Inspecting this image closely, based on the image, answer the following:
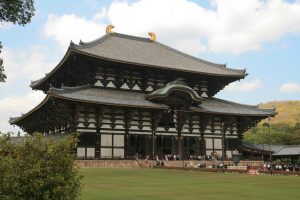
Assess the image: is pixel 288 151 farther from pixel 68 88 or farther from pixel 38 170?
pixel 38 170

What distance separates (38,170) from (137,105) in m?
36.9

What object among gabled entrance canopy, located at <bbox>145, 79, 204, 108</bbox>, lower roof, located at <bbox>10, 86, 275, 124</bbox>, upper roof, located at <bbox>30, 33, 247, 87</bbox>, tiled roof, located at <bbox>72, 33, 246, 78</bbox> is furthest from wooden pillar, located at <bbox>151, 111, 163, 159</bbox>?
tiled roof, located at <bbox>72, 33, 246, 78</bbox>

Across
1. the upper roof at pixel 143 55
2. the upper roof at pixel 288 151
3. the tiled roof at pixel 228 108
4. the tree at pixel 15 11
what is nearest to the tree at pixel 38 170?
the tree at pixel 15 11

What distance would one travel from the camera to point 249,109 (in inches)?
2434

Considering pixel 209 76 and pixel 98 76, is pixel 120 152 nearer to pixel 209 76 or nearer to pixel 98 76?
pixel 98 76

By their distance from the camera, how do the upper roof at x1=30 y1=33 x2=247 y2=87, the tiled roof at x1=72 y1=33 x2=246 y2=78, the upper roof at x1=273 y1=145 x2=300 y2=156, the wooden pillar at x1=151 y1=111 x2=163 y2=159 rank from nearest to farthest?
the wooden pillar at x1=151 y1=111 x2=163 y2=159 → the upper roof at x1=30 y1=33 x2=247 y2=87 → the tiled roof at x1=72 y1=33 x2=246 y2=78 → the upper roof at x1=273 y1=145 x2=300 y2=156

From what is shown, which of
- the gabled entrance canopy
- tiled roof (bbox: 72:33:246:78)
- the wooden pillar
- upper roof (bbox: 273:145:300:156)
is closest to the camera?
the gabled entrance canopy

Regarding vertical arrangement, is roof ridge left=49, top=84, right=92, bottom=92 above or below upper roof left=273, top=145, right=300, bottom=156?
above

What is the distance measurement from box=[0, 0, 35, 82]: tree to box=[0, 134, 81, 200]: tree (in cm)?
531

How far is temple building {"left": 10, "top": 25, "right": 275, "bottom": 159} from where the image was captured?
49.3 m

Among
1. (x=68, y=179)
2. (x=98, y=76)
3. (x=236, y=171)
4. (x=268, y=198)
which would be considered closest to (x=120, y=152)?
(x=98, y=76)

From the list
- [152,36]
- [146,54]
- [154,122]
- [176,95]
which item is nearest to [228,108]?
[176,95]

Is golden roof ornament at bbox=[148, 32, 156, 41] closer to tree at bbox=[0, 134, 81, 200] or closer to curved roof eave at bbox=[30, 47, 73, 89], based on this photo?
curved roof eave at bbox=[30, 47, 73, 89]

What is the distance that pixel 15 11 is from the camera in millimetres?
17438
